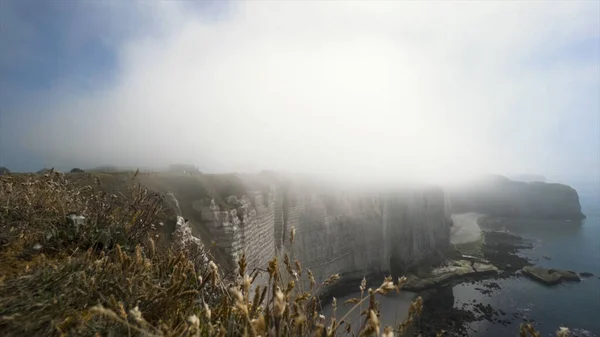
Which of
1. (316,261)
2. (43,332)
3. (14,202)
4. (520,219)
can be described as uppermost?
(14,202)

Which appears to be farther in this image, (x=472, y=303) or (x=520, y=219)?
(x=520, y=219)

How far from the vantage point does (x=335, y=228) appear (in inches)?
→ 1463

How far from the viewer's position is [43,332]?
6.51ft

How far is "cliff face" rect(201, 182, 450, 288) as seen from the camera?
863 inches

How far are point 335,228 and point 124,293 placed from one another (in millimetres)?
35773

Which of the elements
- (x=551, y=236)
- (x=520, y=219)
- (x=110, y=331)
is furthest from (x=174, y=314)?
(x=520, y=219)

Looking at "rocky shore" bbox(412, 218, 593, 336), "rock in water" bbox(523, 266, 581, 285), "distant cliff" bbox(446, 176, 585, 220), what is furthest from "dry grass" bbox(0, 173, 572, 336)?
"distant cliff" bbox(446, 176, 585, 220)

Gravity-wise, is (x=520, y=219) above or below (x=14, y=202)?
below

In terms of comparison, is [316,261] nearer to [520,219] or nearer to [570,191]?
[520,219]

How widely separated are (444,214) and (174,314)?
6559 cm

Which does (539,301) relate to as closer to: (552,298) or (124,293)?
(552,298)

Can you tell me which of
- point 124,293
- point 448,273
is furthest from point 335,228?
point 124,293

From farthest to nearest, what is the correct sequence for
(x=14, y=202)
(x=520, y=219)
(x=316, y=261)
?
(x=520, y=219) → (x=316, y=261) → (x=14, y=202)

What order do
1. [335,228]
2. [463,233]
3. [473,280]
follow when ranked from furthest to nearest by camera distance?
[463,233], [473,280], [335,228]
